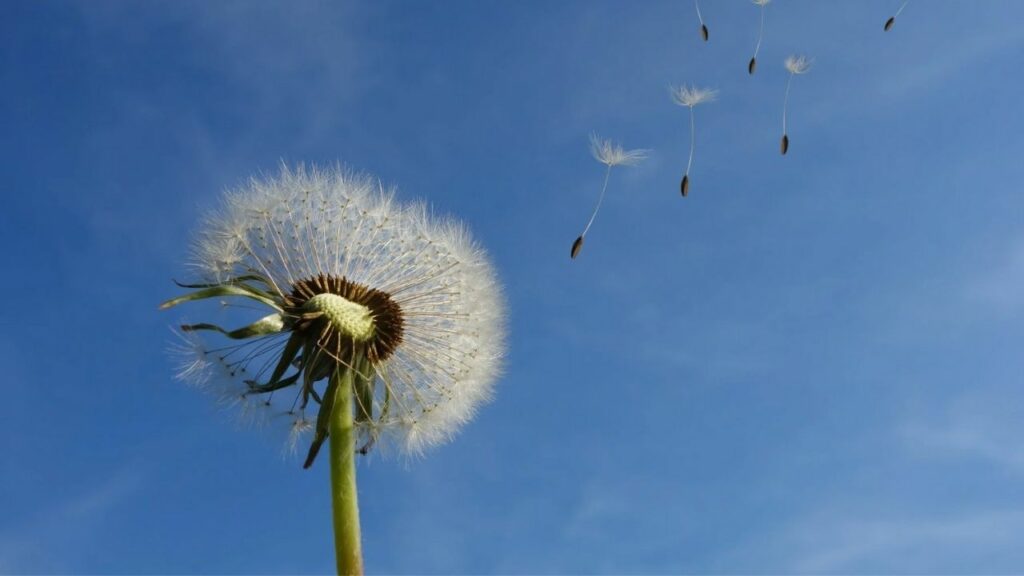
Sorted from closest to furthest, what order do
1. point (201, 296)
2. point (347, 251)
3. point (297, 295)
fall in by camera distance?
point (201, 296)
point (297, 295)
point (347, 251)

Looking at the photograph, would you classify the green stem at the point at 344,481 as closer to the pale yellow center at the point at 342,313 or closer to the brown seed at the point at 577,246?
the pale yellow center at the point at 342,313

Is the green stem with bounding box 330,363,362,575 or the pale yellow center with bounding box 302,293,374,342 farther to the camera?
the pale yellow center with bounding box 302,293,374,342

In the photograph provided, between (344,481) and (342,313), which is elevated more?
(342,313)

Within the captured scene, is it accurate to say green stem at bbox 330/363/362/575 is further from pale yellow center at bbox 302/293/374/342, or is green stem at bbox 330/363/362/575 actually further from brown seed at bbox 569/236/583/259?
brown seed at bbox 569/236/583/259

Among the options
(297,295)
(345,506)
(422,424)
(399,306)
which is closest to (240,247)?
(297,295)

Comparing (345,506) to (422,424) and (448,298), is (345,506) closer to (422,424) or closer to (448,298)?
(422,424)
